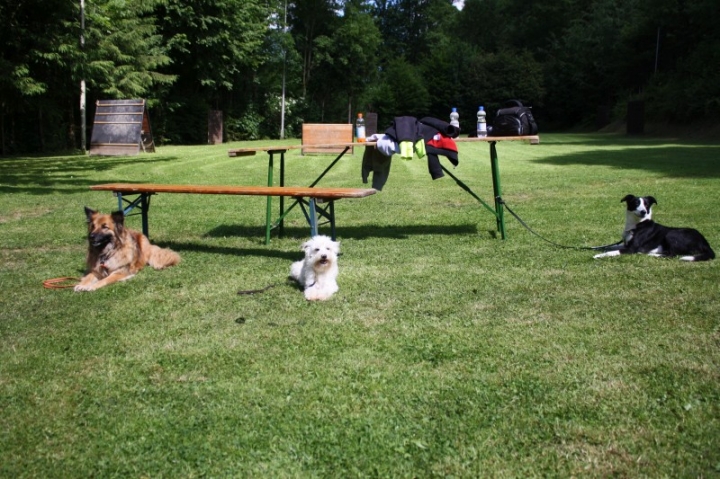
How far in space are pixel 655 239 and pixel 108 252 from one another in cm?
579

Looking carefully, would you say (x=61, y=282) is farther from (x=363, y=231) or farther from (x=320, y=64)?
(x=320, y=64)

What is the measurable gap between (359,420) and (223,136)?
37520 mm

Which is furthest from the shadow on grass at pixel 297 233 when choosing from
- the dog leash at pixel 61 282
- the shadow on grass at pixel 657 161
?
the shadow on grass at pixel 657 161

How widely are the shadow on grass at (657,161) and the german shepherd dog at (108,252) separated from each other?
1294 cm

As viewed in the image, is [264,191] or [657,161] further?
[657,161]

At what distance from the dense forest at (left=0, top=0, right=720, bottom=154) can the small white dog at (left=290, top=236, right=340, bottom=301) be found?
50.3 feet

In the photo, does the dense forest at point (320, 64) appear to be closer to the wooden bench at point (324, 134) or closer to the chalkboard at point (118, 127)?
the chalkboard at point (118, 127)

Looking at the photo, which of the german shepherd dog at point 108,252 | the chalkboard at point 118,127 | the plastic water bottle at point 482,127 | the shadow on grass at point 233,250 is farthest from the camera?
the chalkboard at point 118,127

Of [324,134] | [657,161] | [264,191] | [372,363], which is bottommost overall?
[372,363]

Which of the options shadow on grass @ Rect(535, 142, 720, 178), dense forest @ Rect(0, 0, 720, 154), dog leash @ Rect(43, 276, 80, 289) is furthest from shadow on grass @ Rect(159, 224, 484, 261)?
dense forest @ Rect(0, 0, 720, 154)

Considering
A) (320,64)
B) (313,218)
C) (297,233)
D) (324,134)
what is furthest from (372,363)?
(320,64)

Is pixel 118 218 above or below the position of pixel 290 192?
below

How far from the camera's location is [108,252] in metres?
6.38

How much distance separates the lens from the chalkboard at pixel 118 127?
24547 mm
